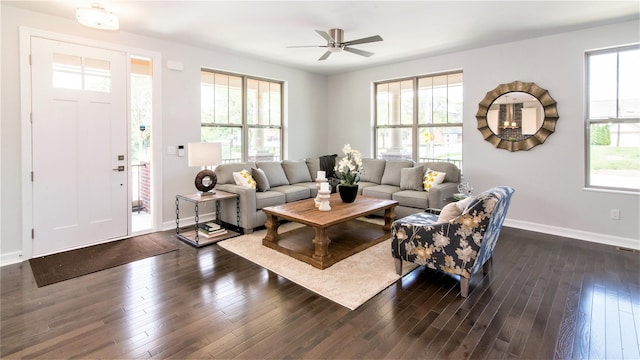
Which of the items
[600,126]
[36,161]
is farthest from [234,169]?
[600,126]

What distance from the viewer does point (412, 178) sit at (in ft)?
17.3

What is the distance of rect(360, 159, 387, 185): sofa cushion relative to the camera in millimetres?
5953

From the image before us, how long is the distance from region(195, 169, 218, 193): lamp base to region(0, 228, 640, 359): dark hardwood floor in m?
1.22

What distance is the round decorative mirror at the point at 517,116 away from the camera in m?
4.59

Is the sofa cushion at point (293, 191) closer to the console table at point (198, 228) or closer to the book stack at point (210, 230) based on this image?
the console table at point (198, 228)

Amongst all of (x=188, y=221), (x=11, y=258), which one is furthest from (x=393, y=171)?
(x=11, y=258)

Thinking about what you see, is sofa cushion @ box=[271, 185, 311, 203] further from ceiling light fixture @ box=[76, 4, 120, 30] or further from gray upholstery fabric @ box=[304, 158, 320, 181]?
ceiling light fixture @ box=[76, 4, 120, 30]

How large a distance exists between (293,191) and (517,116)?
356cm

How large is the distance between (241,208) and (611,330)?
12.9 ft

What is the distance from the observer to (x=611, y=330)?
229 cm

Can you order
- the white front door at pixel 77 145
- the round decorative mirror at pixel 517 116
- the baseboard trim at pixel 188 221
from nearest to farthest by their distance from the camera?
1. the white front door at pixel 77 145
2. the round decorative mirror at pixel 517 116
3. the baseboard trim at pixel 188 221

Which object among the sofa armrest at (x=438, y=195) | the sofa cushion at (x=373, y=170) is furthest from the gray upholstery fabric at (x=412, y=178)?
the sofa cushion at (x=373, y=170)

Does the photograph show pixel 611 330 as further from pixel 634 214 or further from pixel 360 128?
pixel 360 128

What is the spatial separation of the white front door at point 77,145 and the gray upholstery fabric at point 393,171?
4.03 m
